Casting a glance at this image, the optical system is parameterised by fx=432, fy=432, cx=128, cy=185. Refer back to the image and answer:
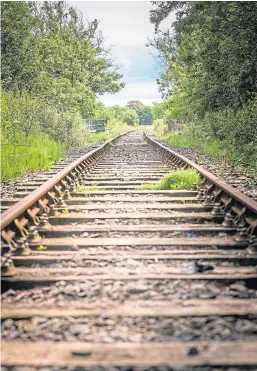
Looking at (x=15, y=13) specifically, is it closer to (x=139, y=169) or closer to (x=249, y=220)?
(x=139, y=169)

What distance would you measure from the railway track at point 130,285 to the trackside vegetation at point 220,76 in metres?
4.28

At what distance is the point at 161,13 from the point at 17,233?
13.2 metres

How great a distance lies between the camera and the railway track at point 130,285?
6.81 feet

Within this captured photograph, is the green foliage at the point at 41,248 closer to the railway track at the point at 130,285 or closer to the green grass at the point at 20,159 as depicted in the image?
the railway track at the point at 130,285

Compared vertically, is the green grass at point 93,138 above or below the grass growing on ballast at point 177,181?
above

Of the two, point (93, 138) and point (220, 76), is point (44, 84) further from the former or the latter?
point (220, 76)

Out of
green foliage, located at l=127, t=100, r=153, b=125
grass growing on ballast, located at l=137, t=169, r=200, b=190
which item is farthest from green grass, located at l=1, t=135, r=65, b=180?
green foliage, located at l=127, t=100, r=153, b=125

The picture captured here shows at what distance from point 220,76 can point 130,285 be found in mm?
10728

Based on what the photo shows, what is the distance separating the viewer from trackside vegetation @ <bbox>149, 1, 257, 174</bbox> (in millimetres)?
9695

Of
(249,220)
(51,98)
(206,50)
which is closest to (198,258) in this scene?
(249,220)

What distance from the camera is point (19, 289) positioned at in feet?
9.59

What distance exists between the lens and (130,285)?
9.36ft

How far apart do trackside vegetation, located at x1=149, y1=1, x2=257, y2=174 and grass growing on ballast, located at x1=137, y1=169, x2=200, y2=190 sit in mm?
1965

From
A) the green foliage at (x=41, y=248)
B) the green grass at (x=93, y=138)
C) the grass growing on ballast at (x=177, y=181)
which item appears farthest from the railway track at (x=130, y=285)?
the green grass at (x=93, y=138)
